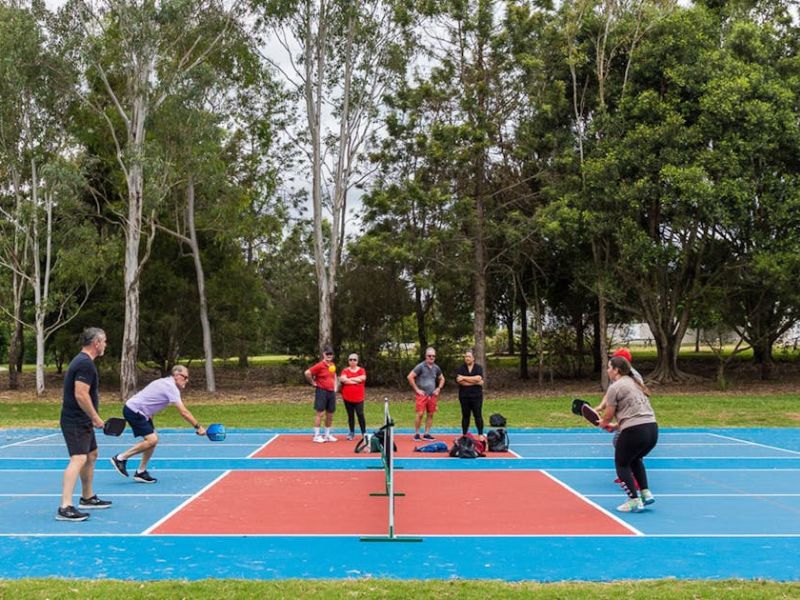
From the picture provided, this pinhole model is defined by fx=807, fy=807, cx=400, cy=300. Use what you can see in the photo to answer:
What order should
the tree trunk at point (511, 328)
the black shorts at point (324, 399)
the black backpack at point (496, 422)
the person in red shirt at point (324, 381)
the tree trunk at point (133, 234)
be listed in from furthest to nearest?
the tree trunk at point (511, 328), the tree trunk at point (133, 234), the black shorts at point (324, 399), the person in red shirt at point (324, 381), the black backpack at point (496, 422)

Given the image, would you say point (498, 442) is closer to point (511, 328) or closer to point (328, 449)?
point (328, 449)

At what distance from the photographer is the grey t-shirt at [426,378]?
51.2ft

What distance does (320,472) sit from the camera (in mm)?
12828

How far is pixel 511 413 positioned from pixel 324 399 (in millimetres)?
9034

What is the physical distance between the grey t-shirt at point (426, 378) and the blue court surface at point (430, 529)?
1787 mm

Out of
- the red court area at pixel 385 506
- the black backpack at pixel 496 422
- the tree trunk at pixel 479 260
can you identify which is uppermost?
the tree trunk at pixel 479 260

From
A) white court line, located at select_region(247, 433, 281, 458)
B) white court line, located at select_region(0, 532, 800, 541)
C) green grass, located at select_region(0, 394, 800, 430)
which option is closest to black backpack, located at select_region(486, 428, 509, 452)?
white court line, located at select_region(247, 433, 281, 458)

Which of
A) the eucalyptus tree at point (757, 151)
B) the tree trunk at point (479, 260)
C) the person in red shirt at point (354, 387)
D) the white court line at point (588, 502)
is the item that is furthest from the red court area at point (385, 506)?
the eucalyptus tree at point (757, 151)

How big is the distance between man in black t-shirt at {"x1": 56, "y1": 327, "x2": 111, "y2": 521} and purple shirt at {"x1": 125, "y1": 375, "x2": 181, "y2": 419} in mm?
A: 2131

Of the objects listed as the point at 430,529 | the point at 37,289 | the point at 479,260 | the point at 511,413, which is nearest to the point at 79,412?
the point at 430,529

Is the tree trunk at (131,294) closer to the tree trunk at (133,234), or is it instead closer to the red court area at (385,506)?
the tree trunk at (133,234)

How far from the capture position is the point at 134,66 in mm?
28422

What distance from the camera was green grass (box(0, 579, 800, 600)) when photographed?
6.06 meters

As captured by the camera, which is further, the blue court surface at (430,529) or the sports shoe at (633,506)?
the sports shoe at (633,506)
